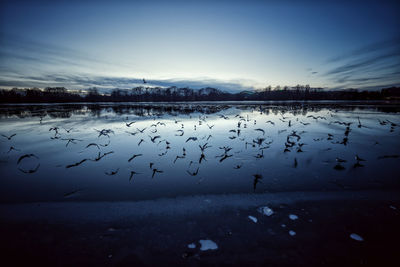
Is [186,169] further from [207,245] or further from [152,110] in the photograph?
[152,110]

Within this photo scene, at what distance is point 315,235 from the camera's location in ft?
9.88

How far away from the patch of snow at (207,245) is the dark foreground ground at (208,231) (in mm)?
61

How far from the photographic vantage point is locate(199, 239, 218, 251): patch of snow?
279 centimetres

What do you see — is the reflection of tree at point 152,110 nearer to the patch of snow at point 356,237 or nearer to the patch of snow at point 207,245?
the patch of snow at point 207,245

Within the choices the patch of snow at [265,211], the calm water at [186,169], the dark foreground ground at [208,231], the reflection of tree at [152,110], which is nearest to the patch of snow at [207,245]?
the dark foreground ground at [208,231]

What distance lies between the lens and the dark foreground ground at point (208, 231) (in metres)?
2.60

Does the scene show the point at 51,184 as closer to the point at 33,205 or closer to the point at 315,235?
the point at 33,205

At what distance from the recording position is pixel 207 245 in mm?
2850

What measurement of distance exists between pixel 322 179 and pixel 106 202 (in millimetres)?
6577

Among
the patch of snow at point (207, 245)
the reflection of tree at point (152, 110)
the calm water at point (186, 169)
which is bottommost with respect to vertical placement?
the patch of snow at point (207, 245)

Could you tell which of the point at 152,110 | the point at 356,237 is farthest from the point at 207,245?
the point at 152,110

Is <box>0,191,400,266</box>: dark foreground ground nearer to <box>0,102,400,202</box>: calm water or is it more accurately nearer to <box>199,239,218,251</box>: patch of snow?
<box>199,239,218,251</box>: patch of snow

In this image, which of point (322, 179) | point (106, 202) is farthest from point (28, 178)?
point (322, 179)

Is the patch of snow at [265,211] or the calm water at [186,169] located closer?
the patch of snow at [265,211]
